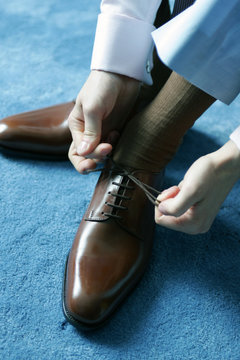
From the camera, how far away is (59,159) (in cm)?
88

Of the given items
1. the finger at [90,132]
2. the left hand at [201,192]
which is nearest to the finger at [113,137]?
the finger at [90,132]

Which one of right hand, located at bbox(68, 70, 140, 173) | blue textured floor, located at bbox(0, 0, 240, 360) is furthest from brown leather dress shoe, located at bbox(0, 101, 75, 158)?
right hand, located at bbox(68, 70, 140, 173)

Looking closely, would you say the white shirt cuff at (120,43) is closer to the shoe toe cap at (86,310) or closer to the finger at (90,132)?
the finger at (90,132)

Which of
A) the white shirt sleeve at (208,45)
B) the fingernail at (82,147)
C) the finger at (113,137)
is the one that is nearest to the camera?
the white shirt sleeve at (208,45)

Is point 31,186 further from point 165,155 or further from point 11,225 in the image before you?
point 165,155

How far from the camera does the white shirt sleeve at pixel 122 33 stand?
64 cm

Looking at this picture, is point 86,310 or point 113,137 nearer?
point 86,310

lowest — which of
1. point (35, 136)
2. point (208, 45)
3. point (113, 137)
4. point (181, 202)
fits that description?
point (35, 136)

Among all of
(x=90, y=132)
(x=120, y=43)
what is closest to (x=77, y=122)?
(x=90, y=132)

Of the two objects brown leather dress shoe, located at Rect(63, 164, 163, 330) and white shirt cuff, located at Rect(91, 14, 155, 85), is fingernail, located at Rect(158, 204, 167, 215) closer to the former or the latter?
brown leather dress shoe, located at Rect(63, 164, 163, 330)

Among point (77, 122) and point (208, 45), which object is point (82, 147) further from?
point (208, 45)

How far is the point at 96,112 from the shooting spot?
621mm

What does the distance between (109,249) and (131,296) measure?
0.31 feet

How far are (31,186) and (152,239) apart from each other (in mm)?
304
